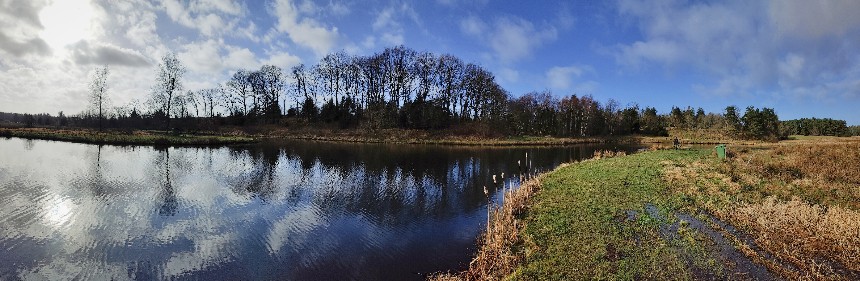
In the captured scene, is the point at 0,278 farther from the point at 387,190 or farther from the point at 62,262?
the point at 387,190

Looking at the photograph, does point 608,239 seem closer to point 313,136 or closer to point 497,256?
point 497,256

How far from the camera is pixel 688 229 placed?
40.9ft

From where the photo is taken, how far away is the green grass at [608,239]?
917 cm

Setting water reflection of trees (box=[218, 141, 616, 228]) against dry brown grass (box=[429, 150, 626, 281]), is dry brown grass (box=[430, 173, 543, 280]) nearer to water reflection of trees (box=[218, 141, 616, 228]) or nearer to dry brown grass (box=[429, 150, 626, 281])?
dry brown grass (box=[429, 150, 626, 281])

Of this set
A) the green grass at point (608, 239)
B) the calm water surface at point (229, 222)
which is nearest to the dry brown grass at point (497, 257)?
the green grass at point (608, 239)

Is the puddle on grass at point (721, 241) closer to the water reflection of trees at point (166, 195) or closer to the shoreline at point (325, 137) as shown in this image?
the water reflection of trees at point (166, 195)

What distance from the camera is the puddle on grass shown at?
9.11m

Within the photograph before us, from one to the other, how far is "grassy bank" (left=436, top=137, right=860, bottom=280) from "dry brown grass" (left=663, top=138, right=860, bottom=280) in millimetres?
41

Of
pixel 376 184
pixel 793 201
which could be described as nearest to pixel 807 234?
pixel 793 201

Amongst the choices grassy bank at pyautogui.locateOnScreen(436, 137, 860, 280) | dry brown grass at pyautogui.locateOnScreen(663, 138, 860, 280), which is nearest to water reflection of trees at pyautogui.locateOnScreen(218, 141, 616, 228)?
grassy bank at pyautogui.locateOnScreen(436, 137, 860, 280)

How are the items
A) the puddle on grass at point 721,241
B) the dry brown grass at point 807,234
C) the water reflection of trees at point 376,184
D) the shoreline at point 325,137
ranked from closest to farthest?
1. the puddle on grass at point 721,241
2. the dry brown grass at point 807,234
3. the water reflection of trees at point 376,184
4. the shoreline at point 325,137

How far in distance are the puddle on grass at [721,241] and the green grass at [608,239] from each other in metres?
0.14

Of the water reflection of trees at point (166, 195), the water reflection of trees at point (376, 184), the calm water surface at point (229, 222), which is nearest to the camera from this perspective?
the calm water surface at point (229, 222)

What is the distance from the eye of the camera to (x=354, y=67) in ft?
275
